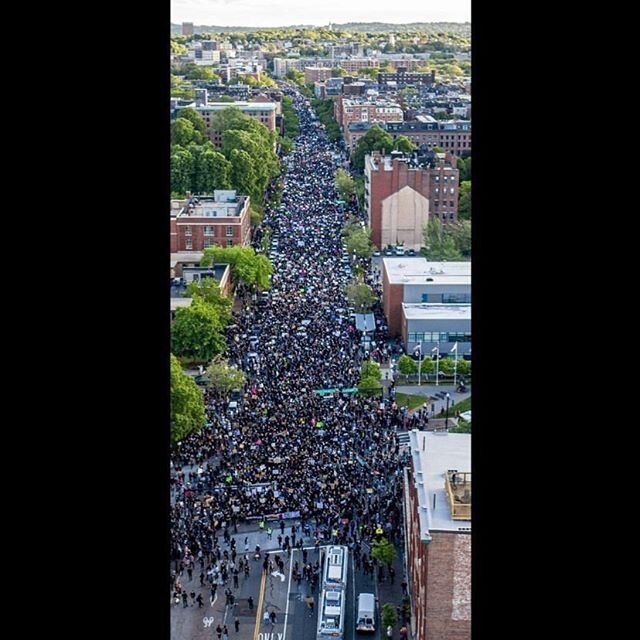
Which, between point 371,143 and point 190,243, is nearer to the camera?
point 190,243

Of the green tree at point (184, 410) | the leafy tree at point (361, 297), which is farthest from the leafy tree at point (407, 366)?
the green tree at point (184, 410)

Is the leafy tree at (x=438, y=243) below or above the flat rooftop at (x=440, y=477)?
above

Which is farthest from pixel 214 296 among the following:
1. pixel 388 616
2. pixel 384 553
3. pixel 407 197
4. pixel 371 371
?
pixel 388 616

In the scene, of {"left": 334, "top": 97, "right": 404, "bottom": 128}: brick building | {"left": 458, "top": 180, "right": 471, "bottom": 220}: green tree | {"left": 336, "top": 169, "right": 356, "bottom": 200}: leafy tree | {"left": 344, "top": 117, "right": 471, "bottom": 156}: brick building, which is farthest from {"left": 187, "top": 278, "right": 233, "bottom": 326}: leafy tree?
{"left": 334, "top": 97, "right": 404, "bottom": 128}: brick building

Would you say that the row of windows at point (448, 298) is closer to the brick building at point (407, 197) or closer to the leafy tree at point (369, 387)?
the leafy tree at point (369, 387)

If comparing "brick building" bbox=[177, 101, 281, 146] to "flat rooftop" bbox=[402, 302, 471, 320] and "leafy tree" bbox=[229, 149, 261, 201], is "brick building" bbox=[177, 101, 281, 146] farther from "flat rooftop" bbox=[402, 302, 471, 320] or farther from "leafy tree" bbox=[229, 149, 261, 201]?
"flat rooftop" bbox=[402, 302, 471, 320]

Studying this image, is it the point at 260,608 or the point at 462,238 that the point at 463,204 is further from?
the point at 260,608

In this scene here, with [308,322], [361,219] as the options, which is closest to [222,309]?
[308,322]
